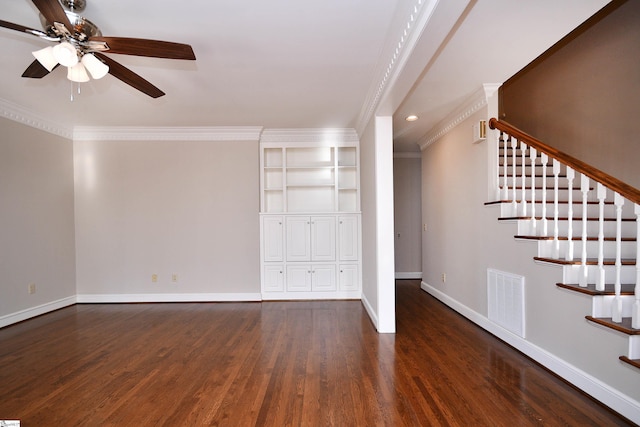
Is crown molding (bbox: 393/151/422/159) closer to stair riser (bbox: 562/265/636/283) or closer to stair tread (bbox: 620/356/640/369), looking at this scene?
stair riser (bbox: 562/265/636/283)

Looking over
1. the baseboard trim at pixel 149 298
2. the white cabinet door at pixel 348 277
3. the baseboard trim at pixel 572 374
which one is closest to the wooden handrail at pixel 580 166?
the baseboard trim at pixel 572 374

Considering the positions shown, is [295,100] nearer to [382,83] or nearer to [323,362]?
[382,83]

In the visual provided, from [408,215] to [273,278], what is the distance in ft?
9.98

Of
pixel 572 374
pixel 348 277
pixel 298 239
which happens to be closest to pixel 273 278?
pixel 298 239

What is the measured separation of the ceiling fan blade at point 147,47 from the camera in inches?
79.0

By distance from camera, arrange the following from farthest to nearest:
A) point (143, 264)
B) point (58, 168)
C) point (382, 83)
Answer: point (143, 264) < point (58, 168) < point (382, 83)

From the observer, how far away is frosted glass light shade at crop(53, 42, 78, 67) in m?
1.89

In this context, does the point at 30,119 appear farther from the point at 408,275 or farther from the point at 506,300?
the point at 408,275

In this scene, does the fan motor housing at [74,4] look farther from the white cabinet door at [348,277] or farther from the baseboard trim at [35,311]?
the white cabinet door at [348,277]

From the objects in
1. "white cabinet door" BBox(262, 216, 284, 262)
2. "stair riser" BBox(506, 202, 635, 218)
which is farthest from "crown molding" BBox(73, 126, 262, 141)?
"stair riser" BBox(506, 202, 635, 218)

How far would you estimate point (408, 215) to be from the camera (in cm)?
658

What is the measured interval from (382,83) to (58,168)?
4.55 meters

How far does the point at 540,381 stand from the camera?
242 cm

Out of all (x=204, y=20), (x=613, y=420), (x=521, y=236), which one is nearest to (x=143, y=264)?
(x=204, y=20)
